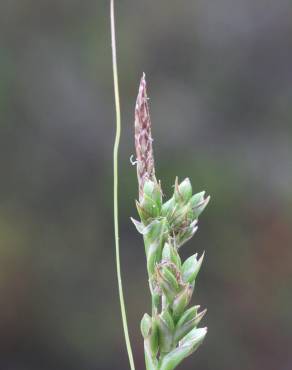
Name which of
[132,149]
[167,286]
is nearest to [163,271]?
[167,286]

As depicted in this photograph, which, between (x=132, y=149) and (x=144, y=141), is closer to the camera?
(x=144, y=141)

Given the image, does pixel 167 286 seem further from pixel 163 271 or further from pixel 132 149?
pixel 132 149

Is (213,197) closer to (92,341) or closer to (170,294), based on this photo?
(92,341)

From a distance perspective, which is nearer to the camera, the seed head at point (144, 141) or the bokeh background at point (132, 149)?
the seed head at point (144, 141)

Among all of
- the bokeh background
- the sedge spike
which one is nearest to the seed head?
the sedge spike

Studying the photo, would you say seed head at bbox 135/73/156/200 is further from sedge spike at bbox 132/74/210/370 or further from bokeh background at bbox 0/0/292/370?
bokeh background at bbox 0/0/292/370

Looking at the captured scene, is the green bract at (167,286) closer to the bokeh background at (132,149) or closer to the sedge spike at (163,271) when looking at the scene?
the sedge spike at (163,271)

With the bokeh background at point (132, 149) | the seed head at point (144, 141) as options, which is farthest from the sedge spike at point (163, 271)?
the bokeh background at point (132, 149)

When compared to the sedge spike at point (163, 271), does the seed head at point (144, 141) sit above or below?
above

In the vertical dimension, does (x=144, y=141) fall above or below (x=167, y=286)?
above
